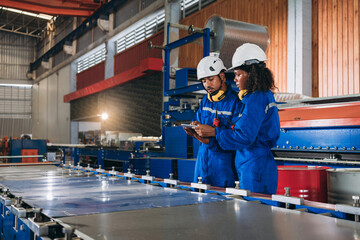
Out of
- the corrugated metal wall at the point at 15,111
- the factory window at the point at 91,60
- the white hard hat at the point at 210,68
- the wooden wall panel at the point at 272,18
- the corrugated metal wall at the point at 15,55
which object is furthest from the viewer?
the corrugated metal wall at the point at 15,111

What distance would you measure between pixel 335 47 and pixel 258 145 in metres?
4.76

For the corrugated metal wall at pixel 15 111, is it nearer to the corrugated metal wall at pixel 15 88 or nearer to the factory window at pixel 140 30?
the corrugated metal wall at pixel 15 88

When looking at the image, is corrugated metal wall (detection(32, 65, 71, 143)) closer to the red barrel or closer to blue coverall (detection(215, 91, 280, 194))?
the red barrel

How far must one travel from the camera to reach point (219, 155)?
291 centimetres

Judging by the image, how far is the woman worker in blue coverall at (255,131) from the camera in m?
2.31

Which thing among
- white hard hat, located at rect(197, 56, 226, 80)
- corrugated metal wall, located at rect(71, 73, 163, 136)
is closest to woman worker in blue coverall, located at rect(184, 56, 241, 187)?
white hard hat, located at rect(197, 56, 226, 80)

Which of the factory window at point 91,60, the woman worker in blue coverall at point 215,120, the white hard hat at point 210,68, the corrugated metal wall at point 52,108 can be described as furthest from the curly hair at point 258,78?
the corrugated metal wall at point 52,108

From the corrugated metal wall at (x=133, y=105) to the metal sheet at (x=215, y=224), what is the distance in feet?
31.2

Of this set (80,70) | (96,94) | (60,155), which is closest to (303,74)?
(60,155)

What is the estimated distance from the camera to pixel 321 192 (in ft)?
10.2

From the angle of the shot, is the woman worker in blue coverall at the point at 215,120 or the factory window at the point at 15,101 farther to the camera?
the factory window at the point at 15,101

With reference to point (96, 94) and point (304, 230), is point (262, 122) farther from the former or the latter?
point (96, 94)

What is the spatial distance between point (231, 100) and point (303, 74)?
4233 millimetres

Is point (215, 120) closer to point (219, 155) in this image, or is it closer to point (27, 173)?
point (219, 155)
